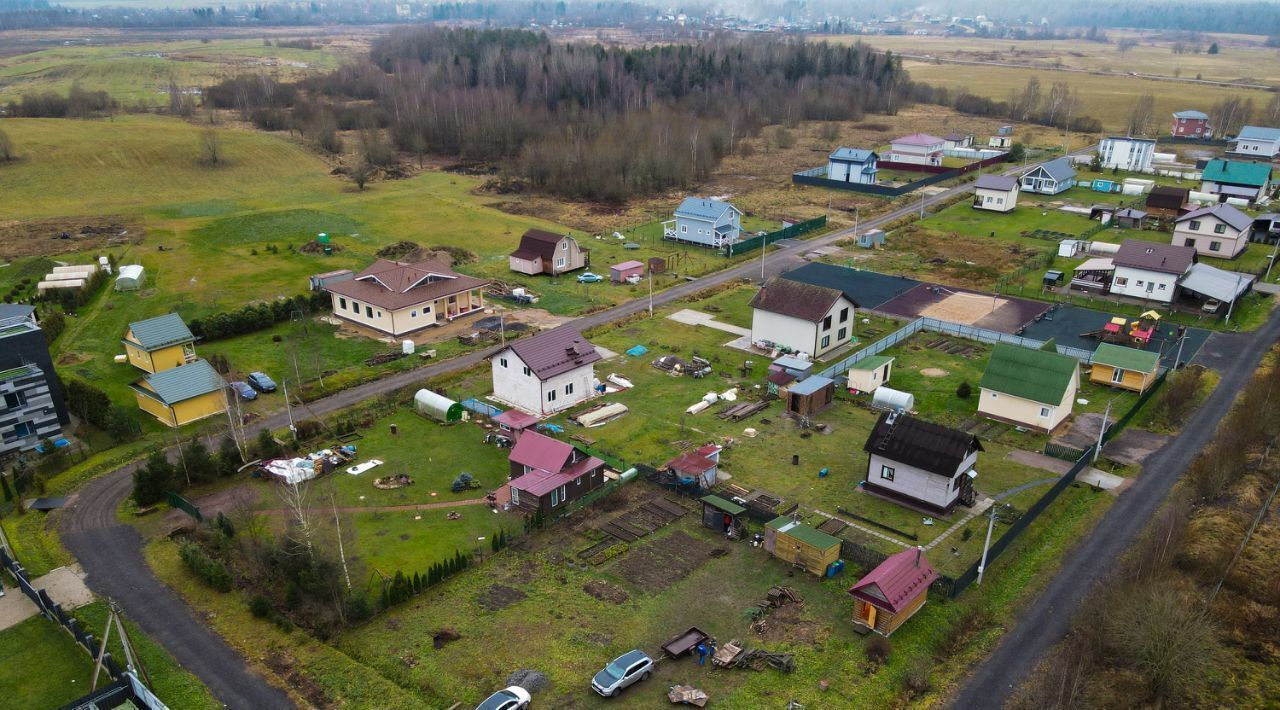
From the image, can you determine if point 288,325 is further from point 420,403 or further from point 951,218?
point 951,218

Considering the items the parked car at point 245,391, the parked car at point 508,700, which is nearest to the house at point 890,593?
the parked car at point 508,700

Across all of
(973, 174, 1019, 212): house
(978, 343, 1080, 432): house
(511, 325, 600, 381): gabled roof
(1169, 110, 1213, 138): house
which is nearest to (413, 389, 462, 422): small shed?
(511, 325, 600, 381): gabled roof

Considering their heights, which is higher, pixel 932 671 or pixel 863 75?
pixel 863 75

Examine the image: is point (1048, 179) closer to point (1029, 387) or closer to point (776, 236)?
point (776, 236)

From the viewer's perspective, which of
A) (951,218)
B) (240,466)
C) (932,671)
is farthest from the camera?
(951,218)

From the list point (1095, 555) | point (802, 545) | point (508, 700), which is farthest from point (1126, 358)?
point (508, 700)

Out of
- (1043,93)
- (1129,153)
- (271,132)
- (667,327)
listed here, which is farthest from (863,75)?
(667,327)
